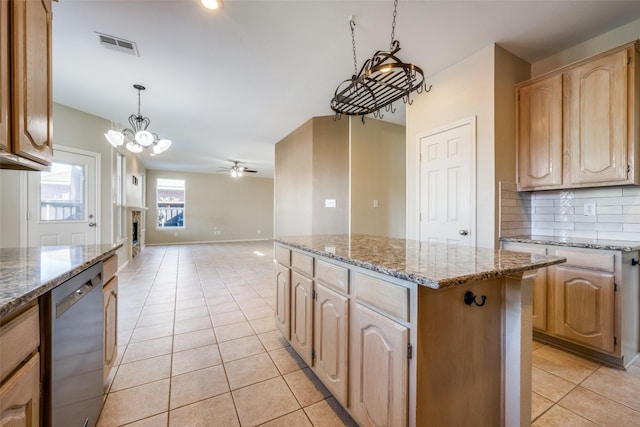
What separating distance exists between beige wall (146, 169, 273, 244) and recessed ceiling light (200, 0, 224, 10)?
8.73 metres

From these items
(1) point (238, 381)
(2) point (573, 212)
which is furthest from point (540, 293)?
(1) point (238, 381)

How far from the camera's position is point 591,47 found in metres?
2.38

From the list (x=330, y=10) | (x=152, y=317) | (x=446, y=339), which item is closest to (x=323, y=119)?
(x=330, y=10)

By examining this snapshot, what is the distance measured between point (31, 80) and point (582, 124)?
11.7 feet

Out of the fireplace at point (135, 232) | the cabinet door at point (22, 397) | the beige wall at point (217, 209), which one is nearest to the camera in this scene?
the cabinet door at point (22, 397)

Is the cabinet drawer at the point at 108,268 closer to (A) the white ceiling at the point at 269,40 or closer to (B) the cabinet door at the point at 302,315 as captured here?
(B) the cabinet door at the point at 302,315

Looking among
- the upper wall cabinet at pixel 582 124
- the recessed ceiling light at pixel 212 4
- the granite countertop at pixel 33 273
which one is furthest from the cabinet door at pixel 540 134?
the granite countertop at pixel 33 273

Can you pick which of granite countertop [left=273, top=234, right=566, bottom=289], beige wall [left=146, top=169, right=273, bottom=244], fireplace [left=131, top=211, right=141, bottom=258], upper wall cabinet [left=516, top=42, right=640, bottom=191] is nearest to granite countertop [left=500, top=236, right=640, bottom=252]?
upper wall cabinet [left=516, top=42, right=640, bottom=191]

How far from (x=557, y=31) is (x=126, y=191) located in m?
7.17

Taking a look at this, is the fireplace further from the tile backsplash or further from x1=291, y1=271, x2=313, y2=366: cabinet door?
the tile backsplash

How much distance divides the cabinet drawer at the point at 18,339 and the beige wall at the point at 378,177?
3632mm

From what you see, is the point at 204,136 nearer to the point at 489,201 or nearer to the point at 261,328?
the point at 261,328

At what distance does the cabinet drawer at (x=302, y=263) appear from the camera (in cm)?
174

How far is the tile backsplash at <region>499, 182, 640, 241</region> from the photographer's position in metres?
2.21
